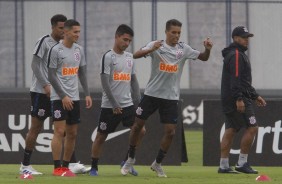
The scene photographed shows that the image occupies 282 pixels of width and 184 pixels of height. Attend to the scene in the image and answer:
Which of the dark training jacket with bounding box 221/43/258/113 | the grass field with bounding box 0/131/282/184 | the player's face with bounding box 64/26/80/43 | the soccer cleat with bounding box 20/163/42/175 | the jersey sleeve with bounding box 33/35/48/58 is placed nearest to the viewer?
the grass field with bounding box 0/131/282/184

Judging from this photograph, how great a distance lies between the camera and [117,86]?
1617 centimetres

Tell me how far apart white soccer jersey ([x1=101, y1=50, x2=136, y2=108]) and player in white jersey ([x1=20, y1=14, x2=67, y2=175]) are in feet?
2.59

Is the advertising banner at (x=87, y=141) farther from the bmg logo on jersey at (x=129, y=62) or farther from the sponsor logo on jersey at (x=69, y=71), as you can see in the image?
Answer: the sponsor logo on jersey at (x=69, y=71)

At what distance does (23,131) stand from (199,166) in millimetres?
3005

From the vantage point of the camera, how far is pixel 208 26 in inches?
1396

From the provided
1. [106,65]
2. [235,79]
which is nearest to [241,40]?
[235,79]

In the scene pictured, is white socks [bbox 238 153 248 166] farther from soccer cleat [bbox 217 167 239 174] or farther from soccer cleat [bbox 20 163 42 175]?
soccer cleat [bbox 20 163 42 175]

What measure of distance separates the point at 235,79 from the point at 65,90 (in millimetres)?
2560

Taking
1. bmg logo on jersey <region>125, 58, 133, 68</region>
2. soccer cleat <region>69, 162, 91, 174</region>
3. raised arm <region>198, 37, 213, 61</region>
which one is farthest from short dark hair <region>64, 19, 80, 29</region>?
soccer cleat <region>69, 162, 91, 174</region>

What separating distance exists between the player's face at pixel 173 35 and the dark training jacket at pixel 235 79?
3.42 ft

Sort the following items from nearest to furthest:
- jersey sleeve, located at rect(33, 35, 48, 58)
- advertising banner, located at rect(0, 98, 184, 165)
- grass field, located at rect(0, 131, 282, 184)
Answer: grass field, located at rect(0, 131, 282, 184) < jersey sleeve, located at rect(33, 35, 48, 58) < advertising banner, located at rect(0, 98, 184, 165)

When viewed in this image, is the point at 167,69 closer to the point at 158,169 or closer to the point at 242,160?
the point at 158,169

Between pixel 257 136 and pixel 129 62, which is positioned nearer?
pixel 129 62

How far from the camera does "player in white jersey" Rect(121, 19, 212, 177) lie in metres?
16.2
